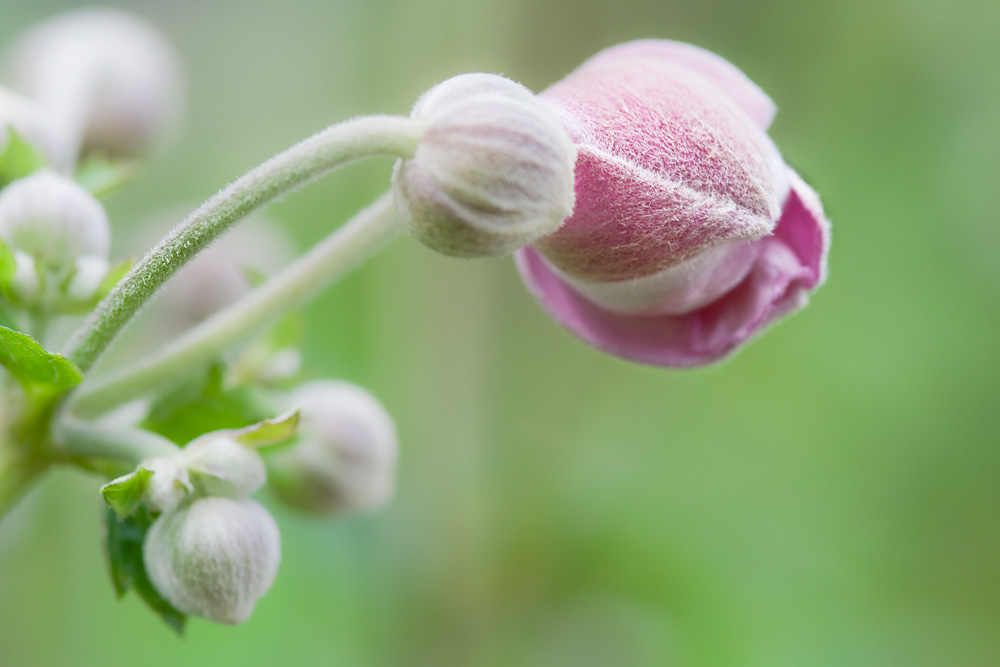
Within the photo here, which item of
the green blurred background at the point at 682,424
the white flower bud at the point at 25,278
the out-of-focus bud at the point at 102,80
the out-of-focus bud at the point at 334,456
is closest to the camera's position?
the white flower bud at the point at 25,278

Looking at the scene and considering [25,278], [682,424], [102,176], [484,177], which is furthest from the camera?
[682,424]

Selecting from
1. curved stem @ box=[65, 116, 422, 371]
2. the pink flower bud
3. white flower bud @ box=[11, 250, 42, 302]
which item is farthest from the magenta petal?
white flower bud @ box=[11, 250, 42, 302]

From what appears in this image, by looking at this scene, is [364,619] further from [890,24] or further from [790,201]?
[890,24]

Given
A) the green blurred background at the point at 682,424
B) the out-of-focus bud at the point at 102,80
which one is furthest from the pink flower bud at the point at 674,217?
the green blurred background at the point at 682,424

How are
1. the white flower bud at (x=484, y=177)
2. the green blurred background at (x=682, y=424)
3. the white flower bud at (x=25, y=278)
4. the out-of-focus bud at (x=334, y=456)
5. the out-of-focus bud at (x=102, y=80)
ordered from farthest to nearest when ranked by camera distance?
1. the green blurred background at (x=682, y=424)
2. the out-of-focus bud at (x=102, y=80)
3. the out-of-focus bud at (x=334, y=456)
4. the white flower bud at (x=25, y=278)
5. the white flower bud at (x=484, y=177)

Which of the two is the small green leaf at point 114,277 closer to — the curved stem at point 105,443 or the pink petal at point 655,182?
the curved stem at point 105,443

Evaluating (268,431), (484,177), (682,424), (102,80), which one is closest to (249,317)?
(268,431)

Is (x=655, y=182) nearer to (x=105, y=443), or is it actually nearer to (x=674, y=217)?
(x=674, y=217)
